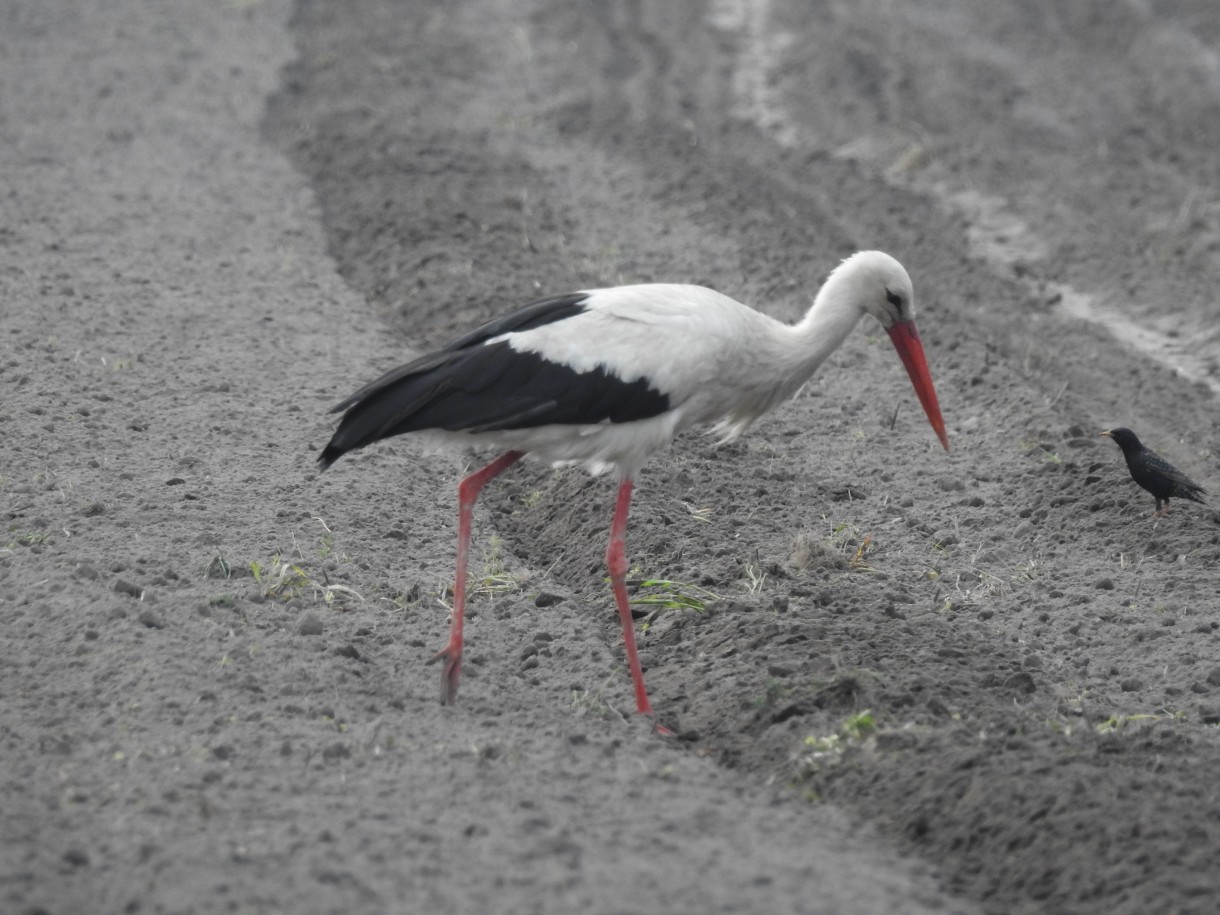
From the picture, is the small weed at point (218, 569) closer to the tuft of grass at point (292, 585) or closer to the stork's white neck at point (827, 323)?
the tuft of grass at point (292, 585)

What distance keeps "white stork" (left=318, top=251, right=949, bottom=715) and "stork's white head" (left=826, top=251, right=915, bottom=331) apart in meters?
0.29

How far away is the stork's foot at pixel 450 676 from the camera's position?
5.56m

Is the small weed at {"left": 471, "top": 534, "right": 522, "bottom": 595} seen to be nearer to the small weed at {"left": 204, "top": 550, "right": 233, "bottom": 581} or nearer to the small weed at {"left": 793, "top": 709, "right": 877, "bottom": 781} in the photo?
the small weed at {"left": 204, "top": 550, "right": 233, "bottom": 581}

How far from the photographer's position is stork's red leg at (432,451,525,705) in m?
5.58

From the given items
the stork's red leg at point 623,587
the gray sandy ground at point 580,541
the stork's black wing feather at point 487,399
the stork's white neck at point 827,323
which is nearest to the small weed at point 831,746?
the gray sandy ground at point 580,541

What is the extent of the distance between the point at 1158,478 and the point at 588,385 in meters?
3.09

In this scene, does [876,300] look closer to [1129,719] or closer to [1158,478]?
[1158,478]

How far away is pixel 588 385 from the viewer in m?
5.77

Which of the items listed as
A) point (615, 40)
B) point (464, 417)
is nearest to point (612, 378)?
point (464, 417)

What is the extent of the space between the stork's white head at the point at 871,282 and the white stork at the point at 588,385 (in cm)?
29

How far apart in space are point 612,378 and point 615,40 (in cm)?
1452

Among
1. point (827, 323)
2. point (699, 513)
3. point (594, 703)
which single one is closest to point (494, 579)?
point (594, 703)

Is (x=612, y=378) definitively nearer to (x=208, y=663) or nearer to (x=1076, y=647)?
(x=208, y=663)

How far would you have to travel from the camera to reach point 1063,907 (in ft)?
13.8
